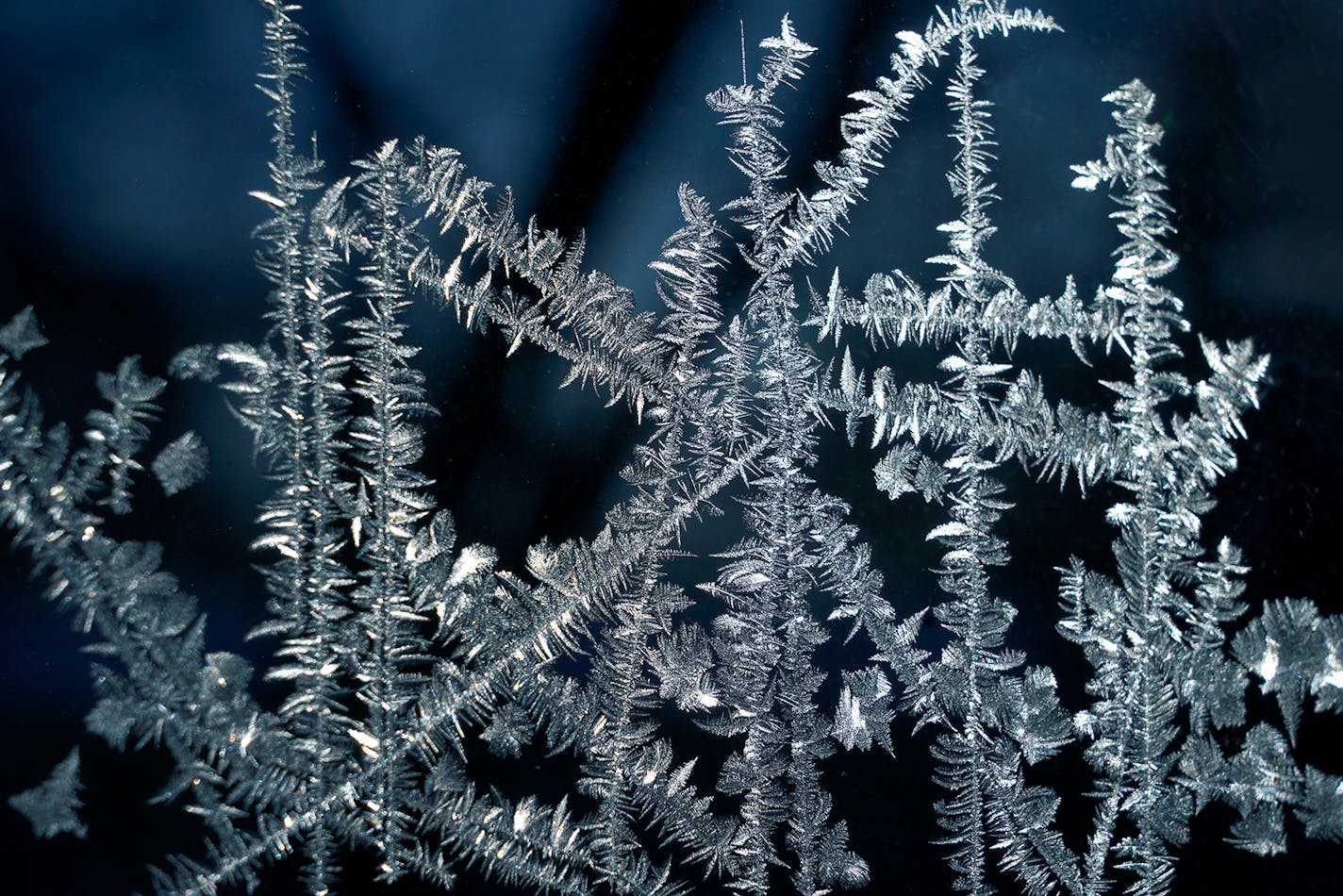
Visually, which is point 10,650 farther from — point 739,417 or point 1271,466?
point 1271,466

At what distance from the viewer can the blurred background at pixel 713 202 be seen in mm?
216

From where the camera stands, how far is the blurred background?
0.22 meters

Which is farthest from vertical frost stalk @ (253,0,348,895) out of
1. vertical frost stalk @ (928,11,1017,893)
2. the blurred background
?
vertical frost stalk @ (928,11,1017,893)

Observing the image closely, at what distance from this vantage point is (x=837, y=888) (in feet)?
0.79

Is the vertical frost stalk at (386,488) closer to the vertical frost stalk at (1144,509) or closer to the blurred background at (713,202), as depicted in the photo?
the blurred background at (713,202)

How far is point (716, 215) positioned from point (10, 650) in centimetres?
18

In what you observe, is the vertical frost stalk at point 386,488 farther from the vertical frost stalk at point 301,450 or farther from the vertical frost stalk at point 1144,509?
the vertical frost stalk at point 1144,509

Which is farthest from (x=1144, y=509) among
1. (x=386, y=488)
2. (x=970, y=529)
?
(x=386, y=488)

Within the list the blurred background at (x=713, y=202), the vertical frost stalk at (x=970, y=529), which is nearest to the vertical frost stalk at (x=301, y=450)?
the blurred background at (x=713, y=202)

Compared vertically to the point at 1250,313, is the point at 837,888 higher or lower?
lower

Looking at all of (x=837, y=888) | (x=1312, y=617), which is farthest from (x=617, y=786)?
(x=1312, y=617)

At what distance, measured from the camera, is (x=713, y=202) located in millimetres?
238

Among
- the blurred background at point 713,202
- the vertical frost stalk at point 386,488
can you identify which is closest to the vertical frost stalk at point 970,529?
the blurred background at point 713,202

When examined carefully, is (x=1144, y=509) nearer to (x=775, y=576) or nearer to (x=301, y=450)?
(x=775, y=576)
